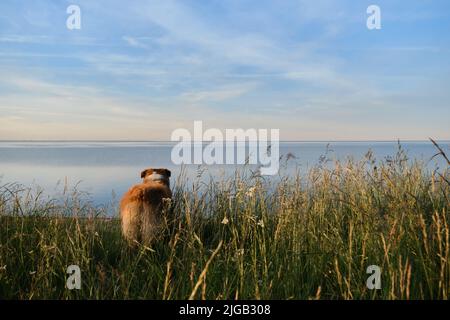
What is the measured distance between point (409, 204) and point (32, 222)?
471 centimetres

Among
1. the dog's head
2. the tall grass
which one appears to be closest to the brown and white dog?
the tall grass

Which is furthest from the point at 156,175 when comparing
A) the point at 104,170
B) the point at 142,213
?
the point at 104,170

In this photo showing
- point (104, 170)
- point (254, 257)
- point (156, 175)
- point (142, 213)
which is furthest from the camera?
point (104, 170)

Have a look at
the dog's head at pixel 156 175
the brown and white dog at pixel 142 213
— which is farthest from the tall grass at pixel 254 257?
the dog's head at pixel 156 175

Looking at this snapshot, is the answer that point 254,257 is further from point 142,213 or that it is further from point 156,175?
point 156,175

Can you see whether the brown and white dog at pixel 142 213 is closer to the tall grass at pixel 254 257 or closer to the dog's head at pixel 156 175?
the tall grass at pixel 254 257

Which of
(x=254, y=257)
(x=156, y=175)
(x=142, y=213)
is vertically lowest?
(x=254, y=257)

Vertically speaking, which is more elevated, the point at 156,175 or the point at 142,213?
the point at 156,175

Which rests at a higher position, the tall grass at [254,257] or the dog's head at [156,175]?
the dog's head at [156,175]

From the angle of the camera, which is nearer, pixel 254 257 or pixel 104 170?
pixel 254 257

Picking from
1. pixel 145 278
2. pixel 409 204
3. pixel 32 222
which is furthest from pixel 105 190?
pixel 409 204
